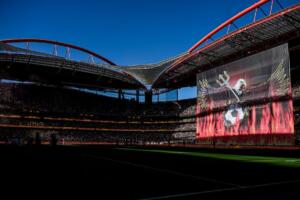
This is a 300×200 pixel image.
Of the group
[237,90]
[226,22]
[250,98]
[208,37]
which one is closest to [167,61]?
[208,37]

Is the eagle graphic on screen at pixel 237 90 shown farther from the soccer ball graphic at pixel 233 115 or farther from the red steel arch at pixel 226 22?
the red steel arch at pixel 226 22

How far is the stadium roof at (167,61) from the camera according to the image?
44875 mm

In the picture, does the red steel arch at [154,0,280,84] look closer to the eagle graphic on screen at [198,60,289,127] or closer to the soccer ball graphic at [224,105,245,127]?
the eagle graphic on screen at [198,60,289,127]

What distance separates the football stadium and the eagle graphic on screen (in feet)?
0.59

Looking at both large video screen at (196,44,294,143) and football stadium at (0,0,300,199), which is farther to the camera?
large video screen at (196,44,294,143)

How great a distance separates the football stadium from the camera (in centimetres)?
680

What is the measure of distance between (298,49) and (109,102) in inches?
2365

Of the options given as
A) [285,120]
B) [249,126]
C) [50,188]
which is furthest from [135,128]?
[50,188]

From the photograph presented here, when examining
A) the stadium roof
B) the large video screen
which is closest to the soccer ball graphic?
the large video screen

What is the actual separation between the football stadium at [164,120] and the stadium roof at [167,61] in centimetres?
24

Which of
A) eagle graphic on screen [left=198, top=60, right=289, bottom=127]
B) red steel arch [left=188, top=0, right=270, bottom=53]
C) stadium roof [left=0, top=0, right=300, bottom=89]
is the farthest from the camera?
stadium roof [left=0, top=0, right=300, bottom=89]

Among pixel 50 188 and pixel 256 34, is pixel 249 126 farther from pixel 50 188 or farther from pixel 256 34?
pixel 50 188

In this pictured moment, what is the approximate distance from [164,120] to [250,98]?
5011 cm

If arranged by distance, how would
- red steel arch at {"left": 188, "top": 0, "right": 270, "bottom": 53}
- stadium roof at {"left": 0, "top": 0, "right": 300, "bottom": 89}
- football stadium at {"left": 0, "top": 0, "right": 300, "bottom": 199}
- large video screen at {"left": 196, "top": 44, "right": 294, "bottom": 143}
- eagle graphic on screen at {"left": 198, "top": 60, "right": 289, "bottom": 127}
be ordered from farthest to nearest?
stadium roof at {"left": 0, "top": 0, "right": 300, "bottom": 89}
red steel arch at {"left": 188, "top": 0, "right": 270, "bottom": 53}
eagle graphic on screen at {"left": 198, "top": 60, "right": 289, "bottom": 127}
large video screen at {"left": 196, "top": 44, "right": 294, "bottom": 143}
football stadium at {"left": 0, "top": 0, "right": 300, "bottom": 199}
